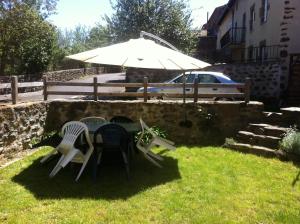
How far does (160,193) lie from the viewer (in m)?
6.40

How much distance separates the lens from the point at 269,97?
15.9 m

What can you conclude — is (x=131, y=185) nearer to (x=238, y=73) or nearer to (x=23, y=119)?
(x=23, y=119)

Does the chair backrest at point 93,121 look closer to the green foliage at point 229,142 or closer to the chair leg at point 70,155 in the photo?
the chair leg at point 70,155

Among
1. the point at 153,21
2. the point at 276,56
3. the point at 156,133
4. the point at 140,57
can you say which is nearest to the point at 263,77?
the point at 276,56

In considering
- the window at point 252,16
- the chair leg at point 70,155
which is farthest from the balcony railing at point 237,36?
the chair leg at point 70,155

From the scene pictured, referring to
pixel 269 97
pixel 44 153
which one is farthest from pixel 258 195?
pixel 269 97

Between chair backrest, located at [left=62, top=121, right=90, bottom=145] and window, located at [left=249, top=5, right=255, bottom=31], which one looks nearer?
chair backrest, located at [left=62, top=121, right=90, bottom=145]

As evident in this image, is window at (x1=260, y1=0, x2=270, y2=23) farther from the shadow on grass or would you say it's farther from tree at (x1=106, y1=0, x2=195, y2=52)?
the shadow on grass

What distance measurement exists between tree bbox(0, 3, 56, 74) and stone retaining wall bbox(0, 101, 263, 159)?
1506 centimetres

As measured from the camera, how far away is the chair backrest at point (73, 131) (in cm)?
718

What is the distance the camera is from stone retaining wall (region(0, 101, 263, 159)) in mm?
10555

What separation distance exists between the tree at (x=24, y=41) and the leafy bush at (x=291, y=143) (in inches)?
778

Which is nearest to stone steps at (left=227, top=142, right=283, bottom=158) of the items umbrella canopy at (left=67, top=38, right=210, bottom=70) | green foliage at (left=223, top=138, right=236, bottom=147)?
green foliage at (left=223, top=138, right=236, bottom=147)

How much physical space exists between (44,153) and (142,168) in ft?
8.28
